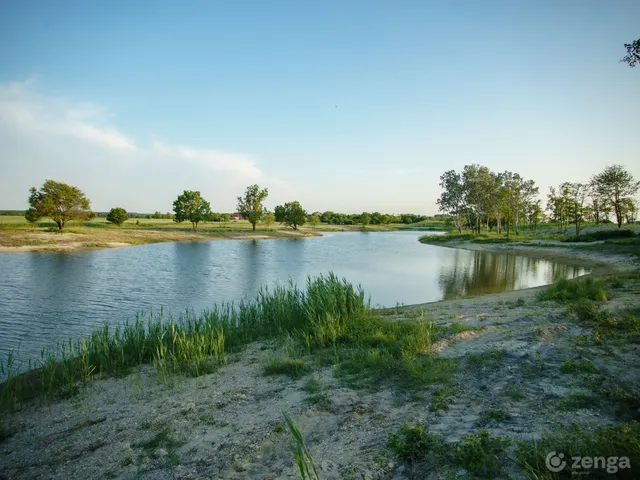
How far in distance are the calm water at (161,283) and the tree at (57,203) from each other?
21941 millimetres

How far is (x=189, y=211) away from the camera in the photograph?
85.1 metres

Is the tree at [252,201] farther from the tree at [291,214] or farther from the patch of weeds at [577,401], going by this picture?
the patch of weeds at [577,401]

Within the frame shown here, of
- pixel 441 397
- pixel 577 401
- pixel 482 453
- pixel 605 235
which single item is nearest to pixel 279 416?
pixel 441 397

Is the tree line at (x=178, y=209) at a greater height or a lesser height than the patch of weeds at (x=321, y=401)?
greater

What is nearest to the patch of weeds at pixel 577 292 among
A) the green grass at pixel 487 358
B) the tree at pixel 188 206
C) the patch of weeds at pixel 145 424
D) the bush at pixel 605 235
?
the green grass at pixel 487 358

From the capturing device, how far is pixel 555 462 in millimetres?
3441

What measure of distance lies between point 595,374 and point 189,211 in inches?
3464

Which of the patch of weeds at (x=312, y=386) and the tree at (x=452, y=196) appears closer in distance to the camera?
the patch of weeds at (x=312, y=386)

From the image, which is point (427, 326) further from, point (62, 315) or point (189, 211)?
point (189, 211)

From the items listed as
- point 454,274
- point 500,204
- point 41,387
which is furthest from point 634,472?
point 500,204

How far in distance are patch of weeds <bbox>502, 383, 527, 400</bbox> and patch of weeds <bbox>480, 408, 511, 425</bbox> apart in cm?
59

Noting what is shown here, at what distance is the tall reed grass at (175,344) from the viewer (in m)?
7.86

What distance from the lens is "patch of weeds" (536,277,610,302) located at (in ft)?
40.1

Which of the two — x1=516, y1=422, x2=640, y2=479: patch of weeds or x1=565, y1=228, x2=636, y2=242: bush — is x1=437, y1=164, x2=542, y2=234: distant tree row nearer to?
x1=565, y1=228, x2=636, y2=242: bush
